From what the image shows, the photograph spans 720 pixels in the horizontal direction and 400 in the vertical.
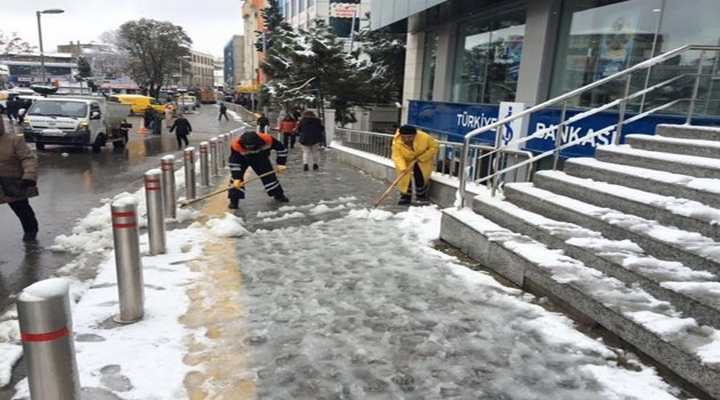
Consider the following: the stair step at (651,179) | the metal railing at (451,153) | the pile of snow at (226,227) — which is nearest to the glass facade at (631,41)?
the metal railing at (451,153)

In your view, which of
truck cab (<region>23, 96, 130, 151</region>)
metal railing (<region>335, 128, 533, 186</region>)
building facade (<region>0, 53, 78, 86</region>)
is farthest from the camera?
building facade (<region>0, 53, 78, 86</region>)

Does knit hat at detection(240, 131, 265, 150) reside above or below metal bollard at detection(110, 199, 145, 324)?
above

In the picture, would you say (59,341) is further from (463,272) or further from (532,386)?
(463,272)

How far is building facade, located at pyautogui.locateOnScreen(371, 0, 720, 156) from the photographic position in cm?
808

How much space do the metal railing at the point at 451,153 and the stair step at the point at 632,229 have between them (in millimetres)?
1125

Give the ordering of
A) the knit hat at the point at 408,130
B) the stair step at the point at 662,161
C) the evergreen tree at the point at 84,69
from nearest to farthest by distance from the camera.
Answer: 1. the stair step at the point at 662,161
2. the knit hat at the point at 408,130
3. the evergreen tree at the point at 84,69

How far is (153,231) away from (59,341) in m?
3.31

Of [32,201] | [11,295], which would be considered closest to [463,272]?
[11,295]

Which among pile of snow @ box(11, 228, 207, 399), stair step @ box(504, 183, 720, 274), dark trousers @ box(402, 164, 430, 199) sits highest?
stair step @ box(504, 183, 720, 274)

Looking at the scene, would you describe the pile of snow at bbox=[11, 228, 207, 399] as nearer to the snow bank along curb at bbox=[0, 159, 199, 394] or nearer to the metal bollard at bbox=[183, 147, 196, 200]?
the snow bank along curb at bbox=[0, 159, 199, 394]

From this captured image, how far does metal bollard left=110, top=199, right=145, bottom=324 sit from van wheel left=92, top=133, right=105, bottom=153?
14767 millimetres

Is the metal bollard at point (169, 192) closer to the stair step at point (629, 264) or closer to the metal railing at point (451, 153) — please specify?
the metal railing at point (451, 153)

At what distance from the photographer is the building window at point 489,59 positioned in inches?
475

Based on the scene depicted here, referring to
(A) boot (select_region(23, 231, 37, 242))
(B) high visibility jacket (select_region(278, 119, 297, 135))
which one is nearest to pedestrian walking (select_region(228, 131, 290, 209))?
(A) boot (select_region(23, 231, 37, 242))
